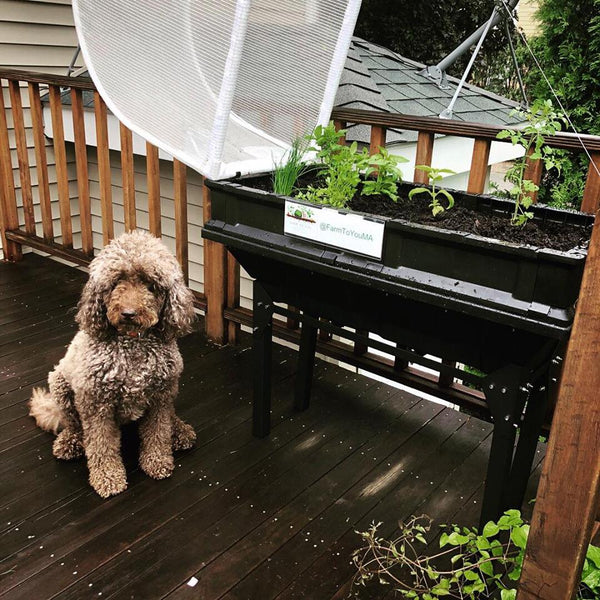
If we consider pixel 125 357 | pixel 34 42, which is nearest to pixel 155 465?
pixel 125 357

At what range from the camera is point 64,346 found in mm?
3219

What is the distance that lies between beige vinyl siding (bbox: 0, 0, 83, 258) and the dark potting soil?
3.20 m

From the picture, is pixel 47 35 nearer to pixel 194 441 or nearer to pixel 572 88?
pixel 194 441

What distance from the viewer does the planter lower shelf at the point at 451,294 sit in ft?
4.93

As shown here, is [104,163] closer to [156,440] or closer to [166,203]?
[166,203]

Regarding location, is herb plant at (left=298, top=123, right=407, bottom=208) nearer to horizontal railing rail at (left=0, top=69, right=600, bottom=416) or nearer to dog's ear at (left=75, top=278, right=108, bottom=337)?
horizontal railing rail at (left=0, top=69, right=600, bottom=416)

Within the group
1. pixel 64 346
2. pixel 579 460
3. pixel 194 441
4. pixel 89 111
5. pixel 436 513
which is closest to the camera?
pixel 579 460

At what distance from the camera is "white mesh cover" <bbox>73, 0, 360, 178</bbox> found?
6.79 ft

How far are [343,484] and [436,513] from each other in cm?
34

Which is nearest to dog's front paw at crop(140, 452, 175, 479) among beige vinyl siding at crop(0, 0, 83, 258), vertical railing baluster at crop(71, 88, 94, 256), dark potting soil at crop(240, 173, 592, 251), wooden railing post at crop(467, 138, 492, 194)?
dark potting soil at crop(240, 173, 592, 251)

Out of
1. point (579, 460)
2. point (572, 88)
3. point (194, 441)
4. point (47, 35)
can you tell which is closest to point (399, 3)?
point (572, 88)

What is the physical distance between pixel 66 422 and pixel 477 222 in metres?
1.62

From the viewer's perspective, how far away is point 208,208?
3096 mm

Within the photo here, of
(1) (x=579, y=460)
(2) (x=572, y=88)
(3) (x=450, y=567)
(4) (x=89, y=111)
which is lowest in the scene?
(3) (x=450, y=567)
